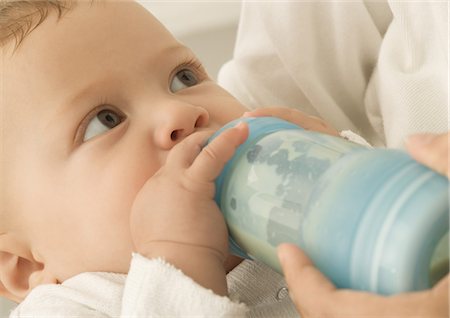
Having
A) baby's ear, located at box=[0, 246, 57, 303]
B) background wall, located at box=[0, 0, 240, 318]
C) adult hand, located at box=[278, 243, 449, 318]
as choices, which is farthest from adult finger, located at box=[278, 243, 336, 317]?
background wall, located at box=[0, 0, 240, 318]

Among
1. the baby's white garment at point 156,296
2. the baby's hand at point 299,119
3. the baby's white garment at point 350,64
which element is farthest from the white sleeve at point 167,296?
the baby's white garment at point 350,64

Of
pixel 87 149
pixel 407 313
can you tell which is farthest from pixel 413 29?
pixel 407 313

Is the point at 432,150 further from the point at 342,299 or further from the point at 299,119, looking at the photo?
the point at 299,119

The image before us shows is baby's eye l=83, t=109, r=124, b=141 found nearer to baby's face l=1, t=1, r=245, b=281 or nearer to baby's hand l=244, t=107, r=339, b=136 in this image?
baby's face l=1, t=1, r=245, b=281

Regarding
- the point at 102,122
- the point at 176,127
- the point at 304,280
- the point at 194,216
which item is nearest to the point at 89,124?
the point at 102,122

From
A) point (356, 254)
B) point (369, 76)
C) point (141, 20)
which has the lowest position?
point (369, 76)

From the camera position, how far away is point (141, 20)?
36.5 inches

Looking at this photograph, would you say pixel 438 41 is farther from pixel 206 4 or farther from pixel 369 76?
pixel 206 4

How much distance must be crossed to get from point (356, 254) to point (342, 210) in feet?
0.12

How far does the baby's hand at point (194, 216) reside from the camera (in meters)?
0.67

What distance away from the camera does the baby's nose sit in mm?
769

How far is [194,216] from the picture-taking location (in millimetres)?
679

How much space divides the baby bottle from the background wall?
0.91 metres

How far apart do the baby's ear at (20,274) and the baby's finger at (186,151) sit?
0.32m
